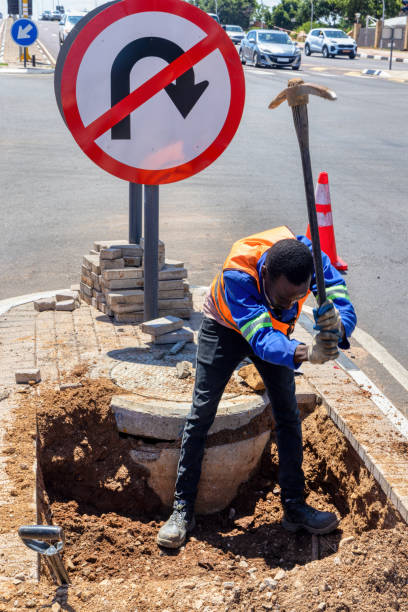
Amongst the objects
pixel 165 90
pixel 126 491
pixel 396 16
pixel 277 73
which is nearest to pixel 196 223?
pixel 165 90

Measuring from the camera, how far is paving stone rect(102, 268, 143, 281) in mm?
5605

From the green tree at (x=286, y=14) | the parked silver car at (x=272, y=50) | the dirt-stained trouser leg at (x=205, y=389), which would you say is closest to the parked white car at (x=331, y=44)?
the parked silver car at (x=272, y=50)

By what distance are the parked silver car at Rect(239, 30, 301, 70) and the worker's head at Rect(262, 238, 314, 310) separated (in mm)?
33400

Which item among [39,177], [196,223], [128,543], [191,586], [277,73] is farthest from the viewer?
[277,73]

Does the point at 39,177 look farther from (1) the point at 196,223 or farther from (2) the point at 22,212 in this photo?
(1) the point at 196,223

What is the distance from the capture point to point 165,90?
4676 millimetres

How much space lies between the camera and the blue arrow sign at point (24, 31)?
1049 inches

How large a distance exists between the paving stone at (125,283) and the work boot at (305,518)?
2.23 m

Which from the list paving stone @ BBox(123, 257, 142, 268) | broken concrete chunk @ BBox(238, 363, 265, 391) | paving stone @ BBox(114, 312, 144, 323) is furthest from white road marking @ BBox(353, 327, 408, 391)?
paving stone @ BBox(123, 257, 142, 268)

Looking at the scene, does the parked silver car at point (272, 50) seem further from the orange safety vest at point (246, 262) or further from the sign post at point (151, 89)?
the orange safety vest at point (246, 262)

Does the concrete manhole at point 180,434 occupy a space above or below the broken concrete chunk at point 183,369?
below

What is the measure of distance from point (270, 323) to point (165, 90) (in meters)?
2.03

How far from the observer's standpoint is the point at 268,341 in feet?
10.9

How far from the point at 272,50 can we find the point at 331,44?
1285 centimetres
